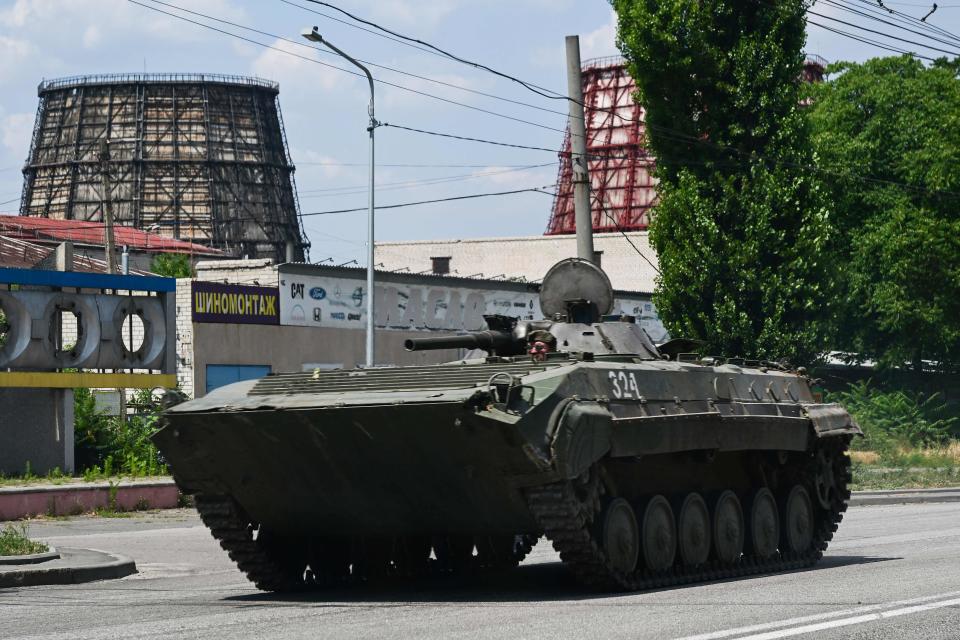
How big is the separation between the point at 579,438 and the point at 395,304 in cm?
3177

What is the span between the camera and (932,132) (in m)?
54.5

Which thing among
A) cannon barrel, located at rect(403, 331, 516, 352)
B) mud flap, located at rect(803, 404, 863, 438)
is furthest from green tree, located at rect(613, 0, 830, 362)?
cannon barrel, located at rect(403, 331, 516, 352)

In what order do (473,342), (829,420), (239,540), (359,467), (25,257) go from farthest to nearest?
(25,257)
(829,420)
(473,342)
(239,540)
(359,467)

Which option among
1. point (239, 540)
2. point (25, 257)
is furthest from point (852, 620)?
point (25, 257)

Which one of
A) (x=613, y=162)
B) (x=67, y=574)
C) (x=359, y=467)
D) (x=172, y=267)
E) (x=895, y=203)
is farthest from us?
(x=613, y=162)

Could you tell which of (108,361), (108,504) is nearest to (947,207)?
→ (108,361)

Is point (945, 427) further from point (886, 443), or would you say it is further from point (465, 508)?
point (465, 508)

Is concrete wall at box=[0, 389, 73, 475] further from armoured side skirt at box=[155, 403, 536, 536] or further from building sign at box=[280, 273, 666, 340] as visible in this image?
armoured side skirt at box=[155, 403, 536, 536]

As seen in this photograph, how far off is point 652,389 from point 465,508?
2.11m

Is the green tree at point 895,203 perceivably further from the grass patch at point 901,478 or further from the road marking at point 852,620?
the road marking at point 852,620

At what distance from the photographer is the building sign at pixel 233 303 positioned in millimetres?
39094

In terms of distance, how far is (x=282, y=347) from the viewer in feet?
135

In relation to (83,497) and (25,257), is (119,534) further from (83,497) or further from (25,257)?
(25,257)

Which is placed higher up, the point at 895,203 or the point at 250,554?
the point at 895,203
